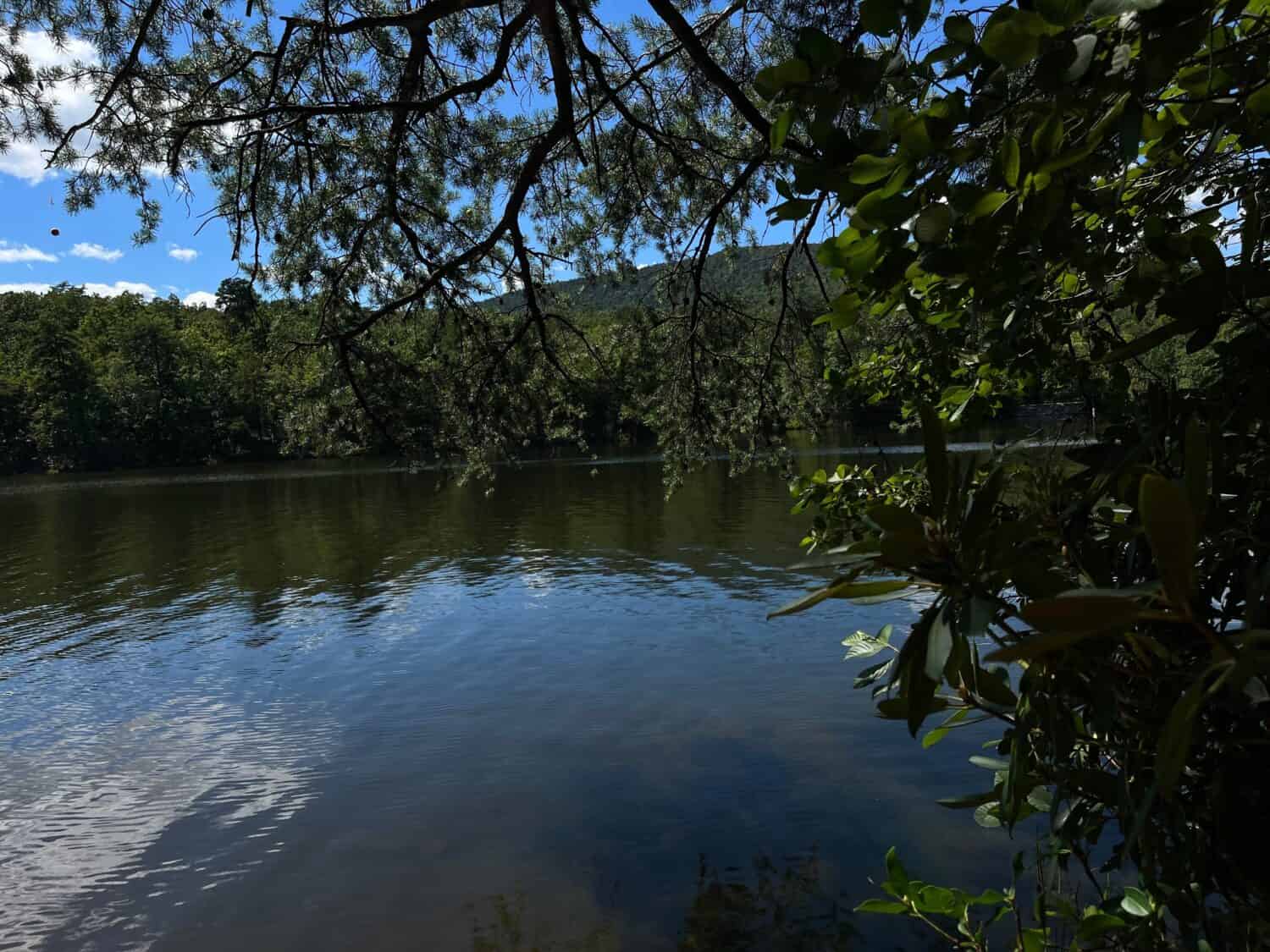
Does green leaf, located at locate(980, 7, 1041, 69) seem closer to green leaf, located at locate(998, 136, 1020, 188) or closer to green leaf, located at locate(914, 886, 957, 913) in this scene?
green leaf, located at locate(998, 136, 1020, 188)

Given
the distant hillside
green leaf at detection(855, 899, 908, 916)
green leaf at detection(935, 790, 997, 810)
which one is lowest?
green leaf at detection(855, 899, 908, 916)

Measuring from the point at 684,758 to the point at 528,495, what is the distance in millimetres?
19919

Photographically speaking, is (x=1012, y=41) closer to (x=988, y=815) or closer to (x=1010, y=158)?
(x=1010, y=158)

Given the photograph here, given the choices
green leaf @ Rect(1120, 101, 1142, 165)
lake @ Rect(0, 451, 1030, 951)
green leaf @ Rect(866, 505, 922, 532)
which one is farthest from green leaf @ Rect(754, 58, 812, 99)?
lake @ Rect(0, 451, 1030, 951)

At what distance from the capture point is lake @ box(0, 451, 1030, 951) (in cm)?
461

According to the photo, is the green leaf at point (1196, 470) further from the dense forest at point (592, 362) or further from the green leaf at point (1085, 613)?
the dense forest at point (592, 362)

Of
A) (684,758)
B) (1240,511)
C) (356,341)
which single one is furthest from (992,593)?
(684,758)

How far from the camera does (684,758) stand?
6.33m

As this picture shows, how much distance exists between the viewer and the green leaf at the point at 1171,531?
609 millimetres

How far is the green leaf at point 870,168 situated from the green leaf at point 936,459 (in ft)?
0.82

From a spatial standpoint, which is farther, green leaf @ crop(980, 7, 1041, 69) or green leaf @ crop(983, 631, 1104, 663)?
green leaf @ crop(980, 7, 1041, 69)

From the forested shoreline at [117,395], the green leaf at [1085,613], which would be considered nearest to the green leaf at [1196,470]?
the green leaf at [1085,613]

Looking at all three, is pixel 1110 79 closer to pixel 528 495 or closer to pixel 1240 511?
pixel 1240 511

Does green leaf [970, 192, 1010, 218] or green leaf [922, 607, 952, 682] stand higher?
green leaf [970, 192, 1010, 218]
